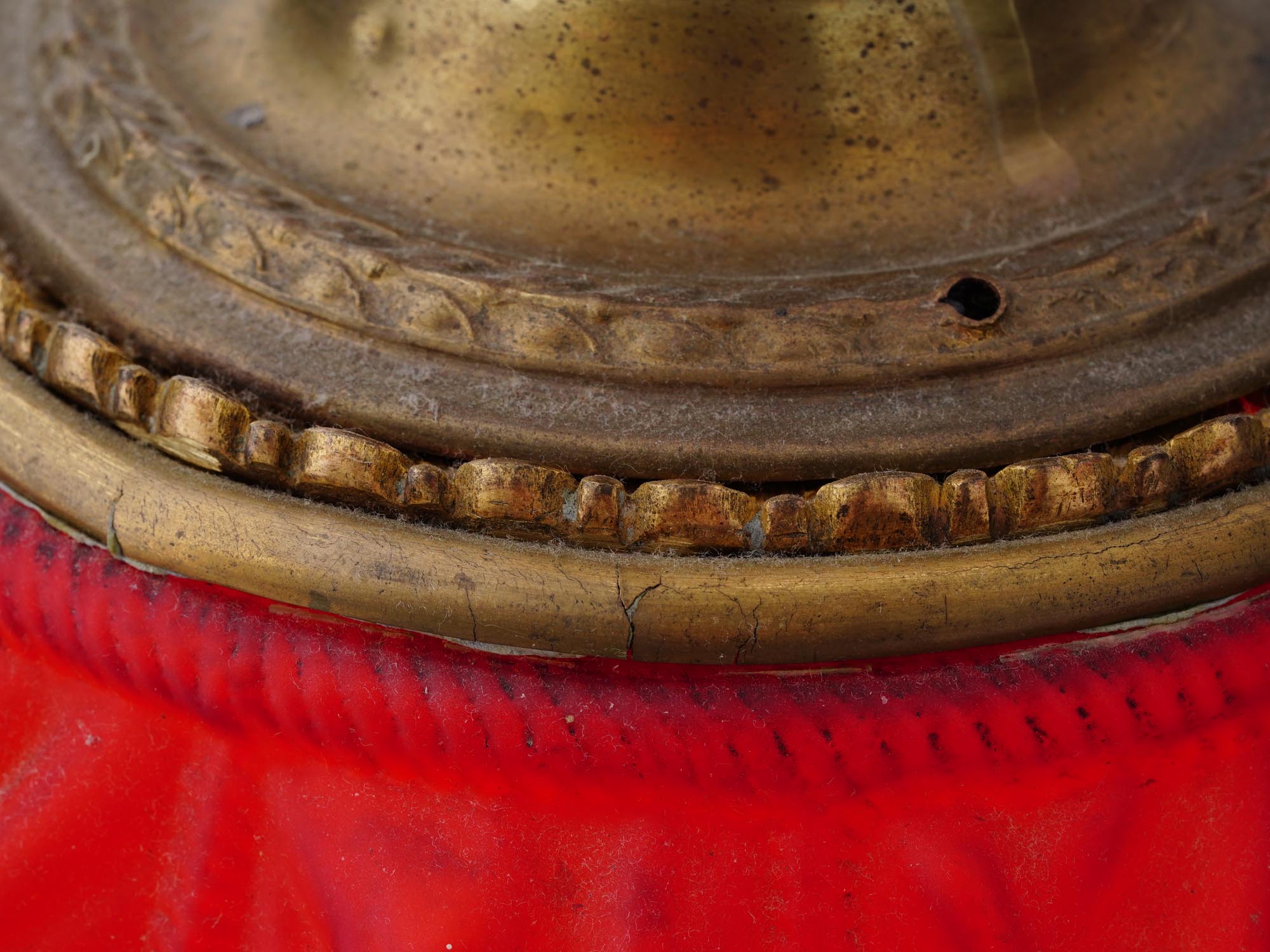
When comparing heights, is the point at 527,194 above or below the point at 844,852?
above

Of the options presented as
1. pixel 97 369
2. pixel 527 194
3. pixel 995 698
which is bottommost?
pixel 995 698

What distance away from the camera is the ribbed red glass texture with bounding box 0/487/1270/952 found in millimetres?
566

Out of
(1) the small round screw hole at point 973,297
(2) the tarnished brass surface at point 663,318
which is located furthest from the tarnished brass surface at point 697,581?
(1) the small round screw hole at point 973,297

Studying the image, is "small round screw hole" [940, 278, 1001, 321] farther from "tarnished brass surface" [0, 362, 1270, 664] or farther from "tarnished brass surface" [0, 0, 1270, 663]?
"tarnished brass surface" [0, 362, 1270, 664]

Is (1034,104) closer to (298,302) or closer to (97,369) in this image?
(298,302)

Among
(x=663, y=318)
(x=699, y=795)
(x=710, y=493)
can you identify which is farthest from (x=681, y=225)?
(x=699, y=795)

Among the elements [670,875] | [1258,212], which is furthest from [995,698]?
[1258,212]

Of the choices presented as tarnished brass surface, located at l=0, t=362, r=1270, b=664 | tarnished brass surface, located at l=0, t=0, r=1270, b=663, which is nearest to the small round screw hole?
tarnished brass surface, located at l=0, t=0, r=1270, b=663

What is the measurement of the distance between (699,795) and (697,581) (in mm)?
110

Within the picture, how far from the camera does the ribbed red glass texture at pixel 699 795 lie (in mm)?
566

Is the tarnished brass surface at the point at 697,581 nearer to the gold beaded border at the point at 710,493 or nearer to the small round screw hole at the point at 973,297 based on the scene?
the gold beaded border at the point at 710,493

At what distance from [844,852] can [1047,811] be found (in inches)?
4.1

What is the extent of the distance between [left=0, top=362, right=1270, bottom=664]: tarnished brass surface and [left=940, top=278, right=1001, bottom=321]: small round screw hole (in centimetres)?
14

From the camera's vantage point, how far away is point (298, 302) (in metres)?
0.63
